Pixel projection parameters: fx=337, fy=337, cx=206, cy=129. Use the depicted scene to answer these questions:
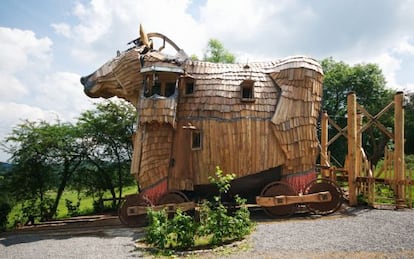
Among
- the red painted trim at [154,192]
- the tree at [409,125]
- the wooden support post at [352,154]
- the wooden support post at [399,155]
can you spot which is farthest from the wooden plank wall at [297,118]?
the tree at [409,125]

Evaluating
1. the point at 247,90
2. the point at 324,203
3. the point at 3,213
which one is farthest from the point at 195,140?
the point at 3,213

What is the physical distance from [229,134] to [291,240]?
169 inches

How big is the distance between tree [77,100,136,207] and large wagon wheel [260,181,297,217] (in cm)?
840

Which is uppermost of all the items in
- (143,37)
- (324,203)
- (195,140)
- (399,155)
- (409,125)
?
(143,37)

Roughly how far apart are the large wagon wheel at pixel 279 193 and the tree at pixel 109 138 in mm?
8398

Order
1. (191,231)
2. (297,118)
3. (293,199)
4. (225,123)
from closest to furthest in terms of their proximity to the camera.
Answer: (191,231)
(293,199)
(225,123)
(297,118)

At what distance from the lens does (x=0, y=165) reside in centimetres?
1650

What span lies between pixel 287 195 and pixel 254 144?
6.47 feet

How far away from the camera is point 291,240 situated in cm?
798

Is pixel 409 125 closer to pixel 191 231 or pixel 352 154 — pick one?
pixel 352 154

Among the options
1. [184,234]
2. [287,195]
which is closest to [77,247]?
[184,234]

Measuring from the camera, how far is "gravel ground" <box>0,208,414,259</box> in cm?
709

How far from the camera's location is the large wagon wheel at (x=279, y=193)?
36.1ft

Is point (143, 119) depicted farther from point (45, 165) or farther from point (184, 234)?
point (45, 165)
